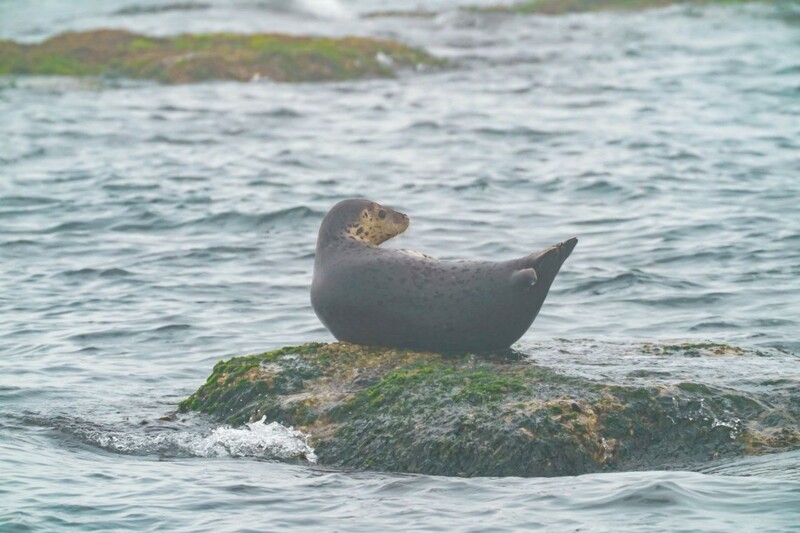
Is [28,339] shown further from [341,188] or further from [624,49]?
[624,49]

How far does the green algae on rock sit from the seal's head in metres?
17.2

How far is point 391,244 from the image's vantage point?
16406 millimetres

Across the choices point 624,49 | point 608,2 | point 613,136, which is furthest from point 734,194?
point 608,2

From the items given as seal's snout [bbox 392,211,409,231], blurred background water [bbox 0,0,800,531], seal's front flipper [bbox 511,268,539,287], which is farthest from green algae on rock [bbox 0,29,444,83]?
seal's front flipper [bbox 511,268,539,287]

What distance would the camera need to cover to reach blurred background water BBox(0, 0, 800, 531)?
7.02m

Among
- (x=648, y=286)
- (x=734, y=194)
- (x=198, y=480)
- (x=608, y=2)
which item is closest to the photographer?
(x=198, y=480)

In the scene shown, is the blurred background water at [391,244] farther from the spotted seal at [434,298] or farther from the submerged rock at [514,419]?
the spotted seal at [434,298]

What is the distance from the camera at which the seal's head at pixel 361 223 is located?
9.27m

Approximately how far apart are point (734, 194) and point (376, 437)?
1004 cm

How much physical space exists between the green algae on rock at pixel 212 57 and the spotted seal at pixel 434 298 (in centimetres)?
1812

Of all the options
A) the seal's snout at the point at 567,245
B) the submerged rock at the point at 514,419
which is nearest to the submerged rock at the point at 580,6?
the seal's snout at the point at 567,245

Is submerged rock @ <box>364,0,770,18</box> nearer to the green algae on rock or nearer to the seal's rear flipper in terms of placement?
the green algae on rock

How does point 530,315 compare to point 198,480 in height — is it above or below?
above

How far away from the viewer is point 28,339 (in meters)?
11.3
